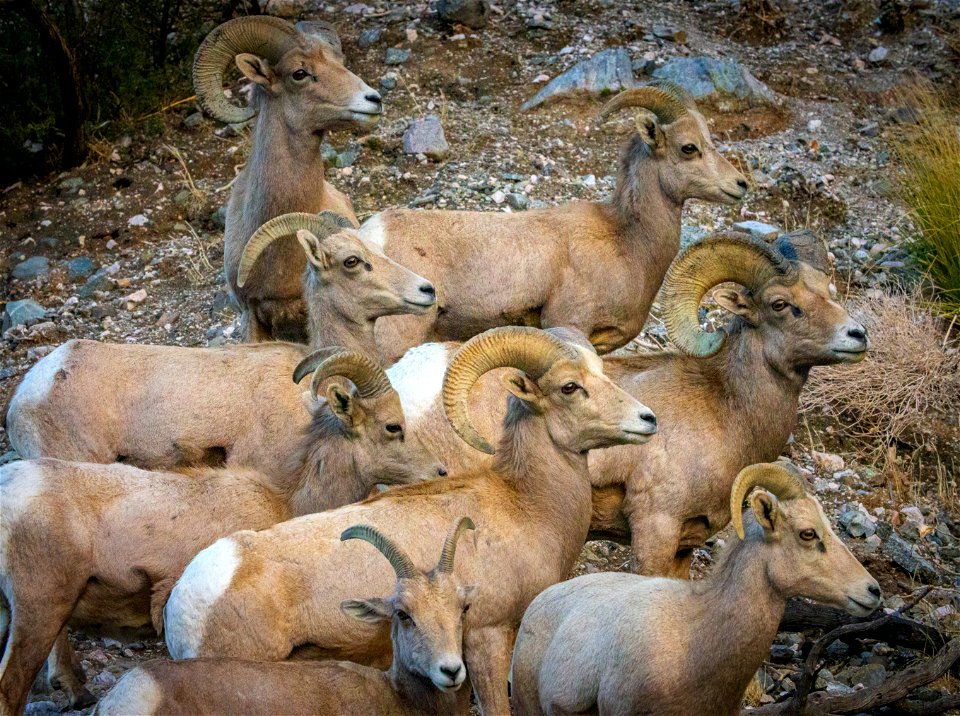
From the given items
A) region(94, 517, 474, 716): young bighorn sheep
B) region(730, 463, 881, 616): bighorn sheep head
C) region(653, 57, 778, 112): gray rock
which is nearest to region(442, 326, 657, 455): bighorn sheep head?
region(94, 517, 474, 716): young bighorn sheep

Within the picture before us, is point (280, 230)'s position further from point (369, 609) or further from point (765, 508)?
Result: point (765, 508)

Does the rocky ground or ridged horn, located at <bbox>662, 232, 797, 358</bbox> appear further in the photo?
the rocky ground

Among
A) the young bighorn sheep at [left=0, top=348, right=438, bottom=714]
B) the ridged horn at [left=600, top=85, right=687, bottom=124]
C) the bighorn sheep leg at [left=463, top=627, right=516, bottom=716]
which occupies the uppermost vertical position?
the ridged horn at [left=600, top=85, right=687, bottom=124]

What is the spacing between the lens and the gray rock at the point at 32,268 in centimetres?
1246

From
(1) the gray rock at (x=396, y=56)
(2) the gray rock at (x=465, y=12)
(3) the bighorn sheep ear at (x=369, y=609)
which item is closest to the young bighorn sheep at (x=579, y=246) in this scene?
(3) the bighorn sheep ear at (x=369, y=609)

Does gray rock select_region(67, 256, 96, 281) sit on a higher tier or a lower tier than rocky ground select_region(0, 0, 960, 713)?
lower

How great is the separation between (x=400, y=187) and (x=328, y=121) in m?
3.33

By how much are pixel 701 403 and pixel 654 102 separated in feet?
7.90

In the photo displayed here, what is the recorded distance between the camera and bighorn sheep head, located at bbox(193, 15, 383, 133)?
31.1ft

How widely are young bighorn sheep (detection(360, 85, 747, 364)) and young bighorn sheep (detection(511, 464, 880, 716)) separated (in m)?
3.26

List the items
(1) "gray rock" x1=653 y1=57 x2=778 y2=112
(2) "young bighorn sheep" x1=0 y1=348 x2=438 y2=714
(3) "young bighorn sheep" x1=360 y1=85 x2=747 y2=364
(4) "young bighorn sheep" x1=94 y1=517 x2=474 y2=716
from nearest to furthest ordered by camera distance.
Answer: (4) "young bighorn sheep" x1=94 y1=517 x2=474 y2=716 < (2) "young bighorn sheep" x1=0 y1=348 x2=438 y2=714 < (3) "young bighorn sheep" x1=360 y1=85 x2=747 y2=364 < (1) "gray rock" x1=653 y1=57 x2=778 y2=112

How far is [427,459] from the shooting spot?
7.88 metres

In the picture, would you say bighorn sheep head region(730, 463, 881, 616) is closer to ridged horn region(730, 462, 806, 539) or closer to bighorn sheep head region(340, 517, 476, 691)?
ridged horn region(730, 462, 806, 539)

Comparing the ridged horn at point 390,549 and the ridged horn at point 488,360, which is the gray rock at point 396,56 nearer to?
the ridged horn at point 488,360
